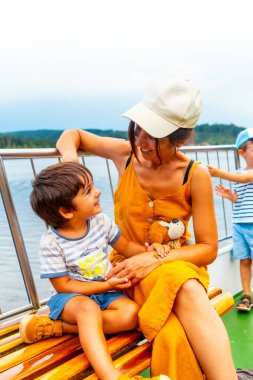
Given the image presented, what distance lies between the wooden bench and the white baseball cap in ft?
2.54

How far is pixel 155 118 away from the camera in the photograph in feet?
4.67

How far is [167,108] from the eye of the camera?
56.1 inches

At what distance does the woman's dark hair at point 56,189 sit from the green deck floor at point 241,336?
147 centimetres

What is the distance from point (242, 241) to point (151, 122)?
2023 millimetres

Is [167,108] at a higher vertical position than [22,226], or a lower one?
higher

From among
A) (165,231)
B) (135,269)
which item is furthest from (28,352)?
(165,231)

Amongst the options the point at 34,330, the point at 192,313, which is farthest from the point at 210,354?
the point at 34,330

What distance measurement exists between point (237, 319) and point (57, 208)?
6.45 ft

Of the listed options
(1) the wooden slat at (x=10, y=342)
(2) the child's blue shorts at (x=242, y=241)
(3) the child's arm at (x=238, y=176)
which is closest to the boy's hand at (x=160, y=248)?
(1) the wooden slat at (x=10, y=342)

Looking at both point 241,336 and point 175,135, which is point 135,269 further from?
point 241,336

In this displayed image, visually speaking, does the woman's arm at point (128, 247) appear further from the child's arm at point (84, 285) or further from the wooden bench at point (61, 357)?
the wooden bench at point (61, 357)

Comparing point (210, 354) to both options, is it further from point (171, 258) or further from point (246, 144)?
point (246, 144)

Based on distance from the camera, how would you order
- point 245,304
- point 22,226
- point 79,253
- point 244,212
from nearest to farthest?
point 79,253 < point 22,226 < point 245,304 < point 244,212

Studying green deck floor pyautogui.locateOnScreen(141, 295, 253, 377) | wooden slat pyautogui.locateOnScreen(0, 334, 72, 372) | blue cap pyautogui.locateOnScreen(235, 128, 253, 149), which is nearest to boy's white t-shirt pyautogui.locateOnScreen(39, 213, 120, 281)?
wooden slat pyautogui.locateOnScreen(0, 334, 72, 372)
